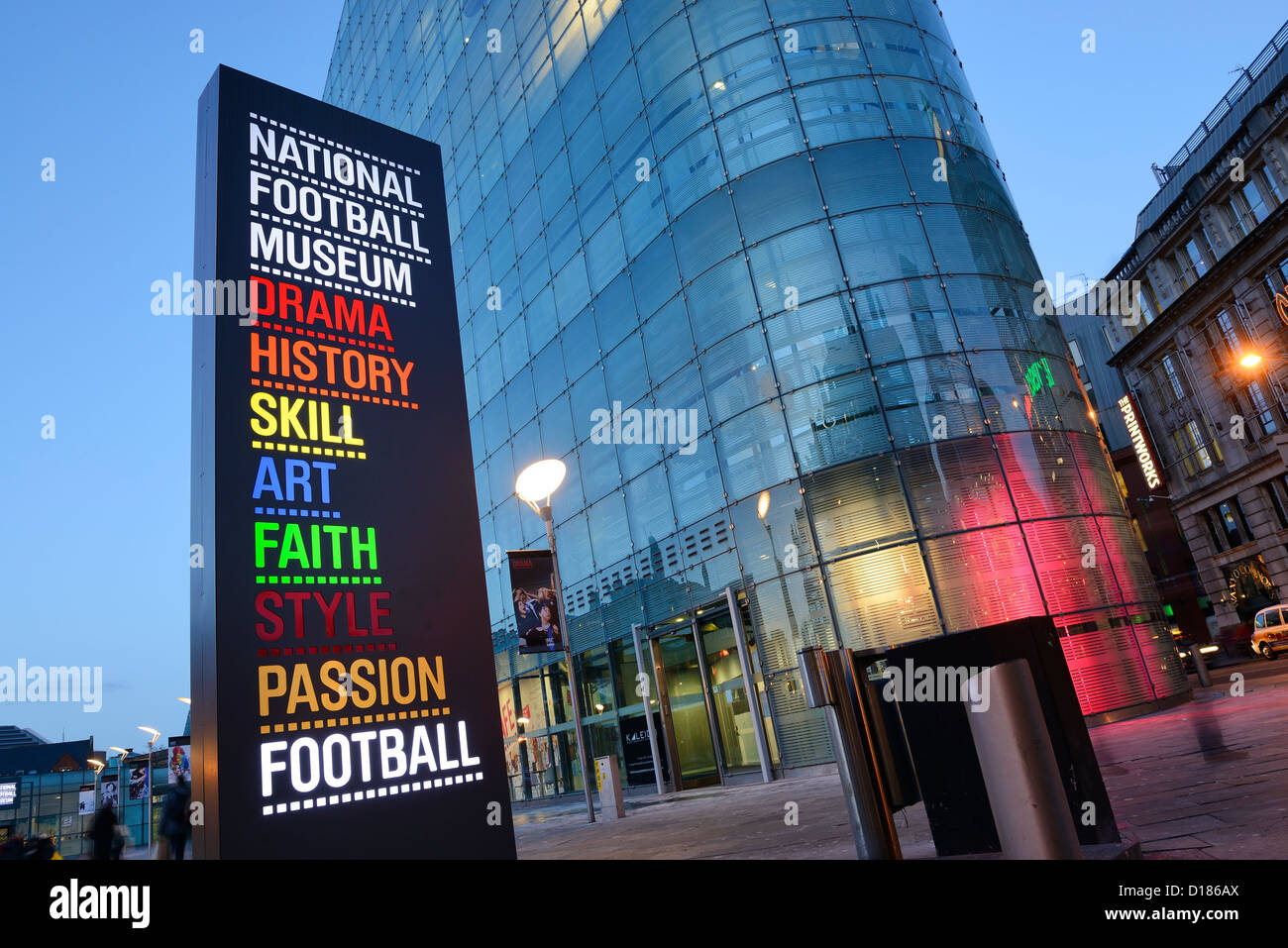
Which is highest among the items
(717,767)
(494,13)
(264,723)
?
(494,13)

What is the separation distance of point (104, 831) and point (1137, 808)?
1515cm

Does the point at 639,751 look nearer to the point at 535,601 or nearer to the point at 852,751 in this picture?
the point at 535,601

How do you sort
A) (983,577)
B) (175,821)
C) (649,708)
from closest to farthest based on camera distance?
(175,821), (983,577), (649,708)

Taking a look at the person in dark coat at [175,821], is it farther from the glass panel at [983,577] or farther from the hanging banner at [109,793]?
the glass panel at [983,577]

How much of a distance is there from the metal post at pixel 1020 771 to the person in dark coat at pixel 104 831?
1501cm

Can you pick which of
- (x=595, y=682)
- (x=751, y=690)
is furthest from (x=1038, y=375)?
(x=595, y=682)

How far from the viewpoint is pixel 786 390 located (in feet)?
61.5

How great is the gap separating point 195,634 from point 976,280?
18105 millimetres

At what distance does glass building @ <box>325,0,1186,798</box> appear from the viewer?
17.3 m

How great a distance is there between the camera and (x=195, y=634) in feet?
22.8
